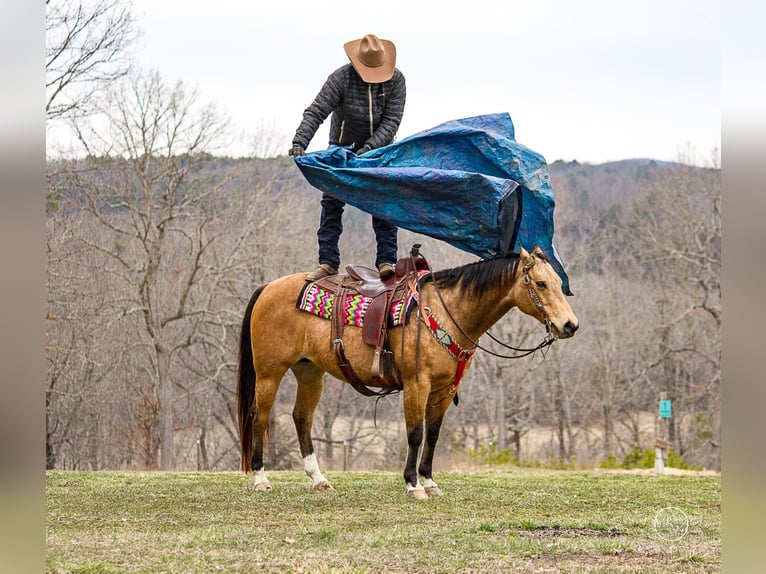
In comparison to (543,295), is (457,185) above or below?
above

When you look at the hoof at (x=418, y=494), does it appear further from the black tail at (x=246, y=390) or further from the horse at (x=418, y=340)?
the black tail at (x=246, y=390)

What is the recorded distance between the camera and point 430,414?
783 cm

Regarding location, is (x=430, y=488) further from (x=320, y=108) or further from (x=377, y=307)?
(x=320, y=108)

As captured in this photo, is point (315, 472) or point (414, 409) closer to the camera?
point (414, 409)

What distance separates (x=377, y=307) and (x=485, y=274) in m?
0.90

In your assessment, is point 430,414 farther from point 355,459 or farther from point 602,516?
point 355,459

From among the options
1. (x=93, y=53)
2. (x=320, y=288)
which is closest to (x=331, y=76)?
(x=320, y=288)

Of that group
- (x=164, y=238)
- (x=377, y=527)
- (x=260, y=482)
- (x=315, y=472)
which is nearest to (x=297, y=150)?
(x=315, y=472)

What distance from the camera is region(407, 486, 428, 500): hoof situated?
297 inches

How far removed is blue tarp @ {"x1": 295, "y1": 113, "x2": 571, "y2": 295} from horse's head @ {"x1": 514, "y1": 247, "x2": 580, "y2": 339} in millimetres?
341

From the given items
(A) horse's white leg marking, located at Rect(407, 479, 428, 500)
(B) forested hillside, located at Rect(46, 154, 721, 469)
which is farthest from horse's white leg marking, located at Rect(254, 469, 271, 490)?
(B) forested hillside, located at Rect(46, 154, 721, 469)

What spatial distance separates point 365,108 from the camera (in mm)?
8000

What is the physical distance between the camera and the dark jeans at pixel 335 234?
26.3ft

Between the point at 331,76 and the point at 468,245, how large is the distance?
1846 mm
